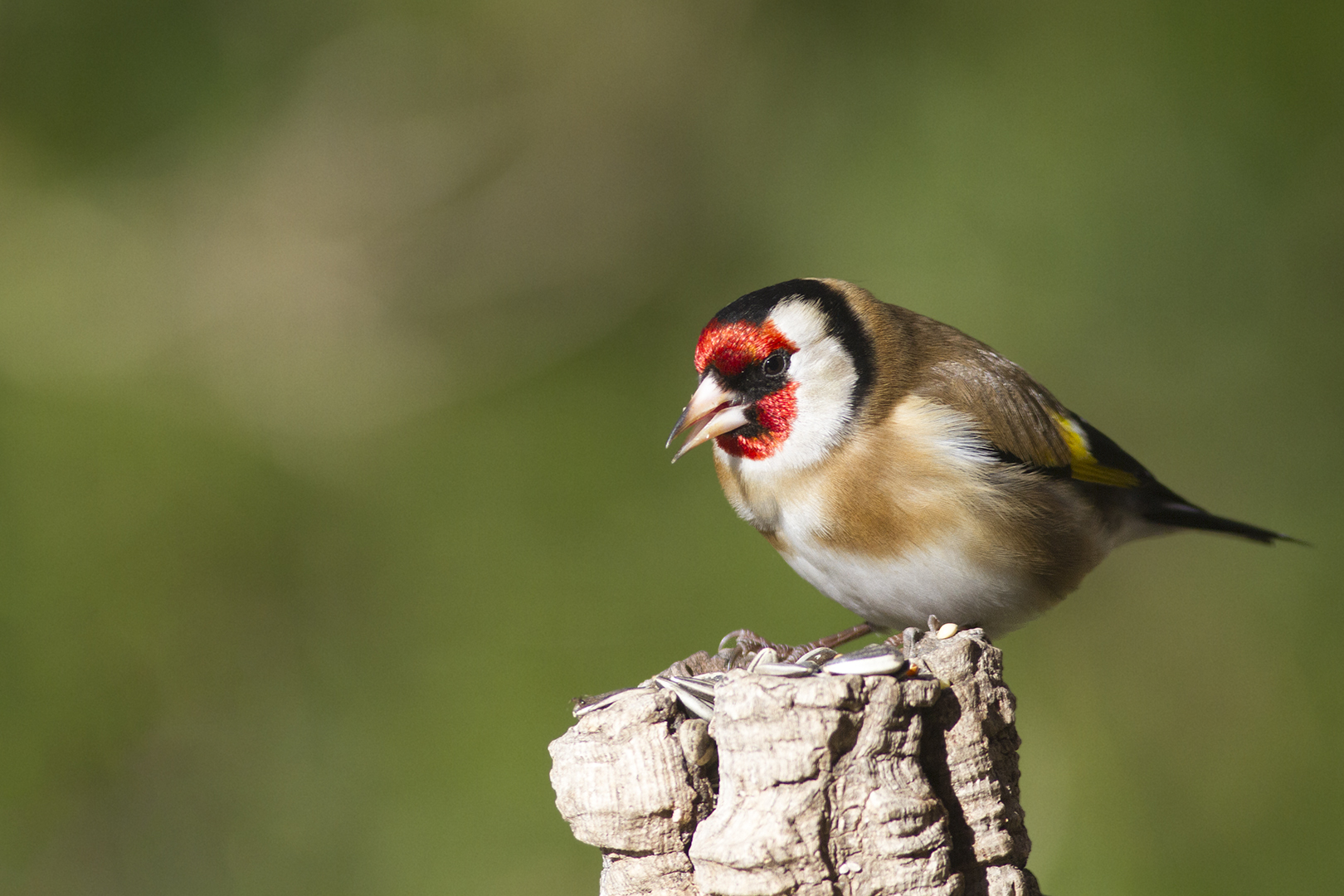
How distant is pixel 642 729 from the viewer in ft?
5.15

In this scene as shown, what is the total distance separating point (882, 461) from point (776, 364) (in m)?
0.31

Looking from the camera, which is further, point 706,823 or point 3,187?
point 3,187

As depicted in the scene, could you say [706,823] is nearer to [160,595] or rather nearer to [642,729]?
[642,729]

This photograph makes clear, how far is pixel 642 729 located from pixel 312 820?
2827 mm

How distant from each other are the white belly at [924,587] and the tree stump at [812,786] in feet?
2.52

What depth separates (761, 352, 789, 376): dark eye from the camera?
2.53 m

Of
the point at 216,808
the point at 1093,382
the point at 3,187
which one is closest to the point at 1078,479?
the point at 1093,382

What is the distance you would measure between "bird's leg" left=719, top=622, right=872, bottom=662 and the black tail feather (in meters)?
0.85

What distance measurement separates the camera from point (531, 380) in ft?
14.6

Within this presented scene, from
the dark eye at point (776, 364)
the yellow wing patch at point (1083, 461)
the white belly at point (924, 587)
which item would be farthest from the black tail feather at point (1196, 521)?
the dark eye at point (776, 364)

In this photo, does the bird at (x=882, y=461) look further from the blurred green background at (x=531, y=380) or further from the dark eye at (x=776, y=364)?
the blurred green background at (x=531, y=380)

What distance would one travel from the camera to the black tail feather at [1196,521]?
9.89 ft

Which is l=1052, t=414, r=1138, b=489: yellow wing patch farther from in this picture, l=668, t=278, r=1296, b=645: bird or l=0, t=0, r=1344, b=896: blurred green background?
l=0, t=0, r=1344, b=896: blurred green background

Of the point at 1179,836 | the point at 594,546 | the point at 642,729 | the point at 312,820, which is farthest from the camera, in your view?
the point at 594,546
